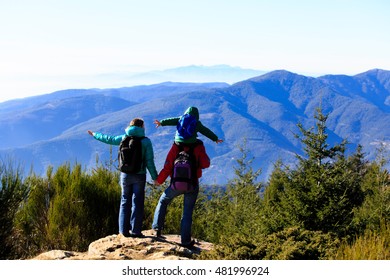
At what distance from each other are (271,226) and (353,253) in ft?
13.6

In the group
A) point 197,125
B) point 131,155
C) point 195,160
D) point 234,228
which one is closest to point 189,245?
point 195,160

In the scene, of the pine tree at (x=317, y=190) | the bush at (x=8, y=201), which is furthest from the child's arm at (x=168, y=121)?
the pine tree at (x=317, y=190)

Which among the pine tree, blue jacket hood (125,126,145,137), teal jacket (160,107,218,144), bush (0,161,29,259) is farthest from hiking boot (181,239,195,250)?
bush (0,161,29,259)

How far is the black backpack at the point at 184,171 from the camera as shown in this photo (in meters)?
7.18

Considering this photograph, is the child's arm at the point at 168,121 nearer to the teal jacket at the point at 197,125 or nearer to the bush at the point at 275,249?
the teal jacket at the point at 197,125

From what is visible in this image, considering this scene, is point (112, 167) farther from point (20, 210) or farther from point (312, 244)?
point (312, 244)

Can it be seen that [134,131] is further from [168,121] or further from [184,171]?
[184,171]

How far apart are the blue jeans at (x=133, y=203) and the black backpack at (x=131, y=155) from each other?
0.14m

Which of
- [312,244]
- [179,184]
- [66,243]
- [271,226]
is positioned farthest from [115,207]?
[312,244]

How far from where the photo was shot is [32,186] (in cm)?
788

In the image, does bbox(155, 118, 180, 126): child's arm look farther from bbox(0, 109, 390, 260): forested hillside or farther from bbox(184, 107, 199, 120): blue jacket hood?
bbox(0, 109, 390, 260): forested hillside

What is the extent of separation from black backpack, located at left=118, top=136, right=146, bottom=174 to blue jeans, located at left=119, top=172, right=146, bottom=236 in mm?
138

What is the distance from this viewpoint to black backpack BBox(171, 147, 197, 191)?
718 centimetres

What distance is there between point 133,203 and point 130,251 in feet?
2.99
